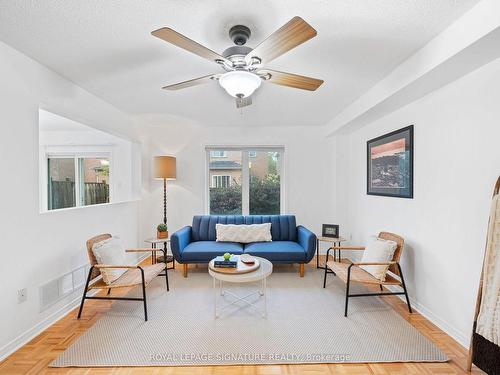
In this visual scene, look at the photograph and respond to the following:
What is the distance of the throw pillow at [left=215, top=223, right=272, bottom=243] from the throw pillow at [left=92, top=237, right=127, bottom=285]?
145 centimetres

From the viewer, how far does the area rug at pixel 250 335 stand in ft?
6.41

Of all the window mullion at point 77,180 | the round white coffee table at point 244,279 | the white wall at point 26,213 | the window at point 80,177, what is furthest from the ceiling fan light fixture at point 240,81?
the window mullion at point 77,180

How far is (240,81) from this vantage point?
1791mm

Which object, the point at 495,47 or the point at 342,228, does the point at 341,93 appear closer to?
the point at 495,47

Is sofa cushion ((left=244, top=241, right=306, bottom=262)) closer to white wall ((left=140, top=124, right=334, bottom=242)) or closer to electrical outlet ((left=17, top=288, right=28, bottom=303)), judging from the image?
white wall ((left=140, top=124, right=334, bottom=242))

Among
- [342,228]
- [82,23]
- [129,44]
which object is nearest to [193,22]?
[129,44]

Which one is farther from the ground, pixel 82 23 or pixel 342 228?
pixel 82 23

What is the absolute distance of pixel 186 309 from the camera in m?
2.68

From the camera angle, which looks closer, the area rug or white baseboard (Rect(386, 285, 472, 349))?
the area rug

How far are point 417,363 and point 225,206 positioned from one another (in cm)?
353

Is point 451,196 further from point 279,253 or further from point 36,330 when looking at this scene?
point 36,330

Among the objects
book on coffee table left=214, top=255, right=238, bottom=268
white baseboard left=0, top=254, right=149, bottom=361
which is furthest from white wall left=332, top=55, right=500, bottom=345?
white baseboard left=0, top=254, right=149, bottom=361

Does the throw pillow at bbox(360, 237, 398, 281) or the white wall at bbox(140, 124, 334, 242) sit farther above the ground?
the white wall at bbox(140, 124, 334, 242)

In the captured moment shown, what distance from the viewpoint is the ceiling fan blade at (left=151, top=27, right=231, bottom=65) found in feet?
4.51
